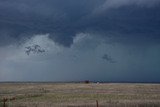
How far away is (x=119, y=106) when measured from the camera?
34125 millimetres

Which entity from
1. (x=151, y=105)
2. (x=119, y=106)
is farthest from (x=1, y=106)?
(x=151, y=105)

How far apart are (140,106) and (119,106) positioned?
6.87 ft

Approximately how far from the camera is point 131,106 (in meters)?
33.7

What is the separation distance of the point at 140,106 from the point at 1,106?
13.4 m

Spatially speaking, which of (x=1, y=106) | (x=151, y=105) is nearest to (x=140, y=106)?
(x=151, y=105)

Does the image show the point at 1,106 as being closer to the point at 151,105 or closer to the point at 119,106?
the point at 119,106

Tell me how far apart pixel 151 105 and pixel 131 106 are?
2413 millimetres

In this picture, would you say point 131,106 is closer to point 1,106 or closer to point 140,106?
point 140,106

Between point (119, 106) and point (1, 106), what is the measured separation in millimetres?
11334

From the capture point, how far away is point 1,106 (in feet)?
113

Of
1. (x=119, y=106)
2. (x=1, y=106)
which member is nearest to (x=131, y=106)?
(x=119, y=106)

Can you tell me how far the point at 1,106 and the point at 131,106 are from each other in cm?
1243

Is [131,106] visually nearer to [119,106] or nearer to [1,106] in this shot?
[119,106]

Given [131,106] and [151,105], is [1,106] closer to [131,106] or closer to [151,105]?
[131,106]
